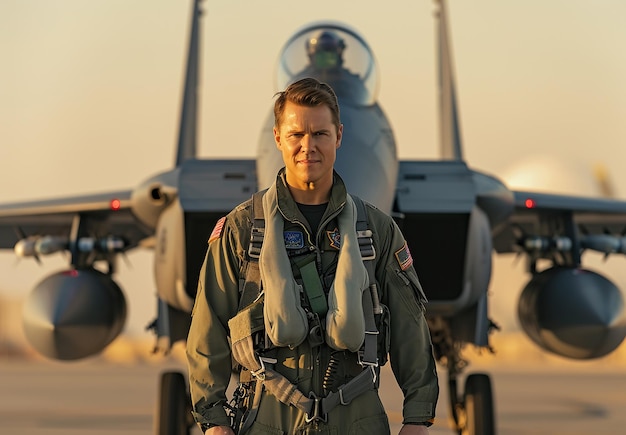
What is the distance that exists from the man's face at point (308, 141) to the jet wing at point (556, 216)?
632 cm

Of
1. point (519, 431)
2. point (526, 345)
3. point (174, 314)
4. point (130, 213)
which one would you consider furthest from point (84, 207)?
point (526, 345)

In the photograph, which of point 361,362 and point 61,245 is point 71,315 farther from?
point 361,362

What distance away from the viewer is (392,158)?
7.79 m

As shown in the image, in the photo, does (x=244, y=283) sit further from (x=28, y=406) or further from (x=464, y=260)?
(x=28, y=406)

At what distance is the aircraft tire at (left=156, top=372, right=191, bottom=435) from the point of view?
873cm

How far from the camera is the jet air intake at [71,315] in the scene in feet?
29.5

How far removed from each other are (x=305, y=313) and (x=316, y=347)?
5.0 inches

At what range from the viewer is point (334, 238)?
3.40 meters

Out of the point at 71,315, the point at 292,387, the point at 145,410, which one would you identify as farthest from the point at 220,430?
the point at 145,410

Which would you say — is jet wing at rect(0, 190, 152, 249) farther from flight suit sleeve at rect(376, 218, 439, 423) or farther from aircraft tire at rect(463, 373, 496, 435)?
flight suit sleeve at rect(376, 218, 439, 423)

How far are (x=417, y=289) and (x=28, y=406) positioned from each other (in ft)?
51.9

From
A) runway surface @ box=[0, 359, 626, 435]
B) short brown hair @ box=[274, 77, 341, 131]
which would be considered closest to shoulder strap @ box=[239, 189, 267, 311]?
short brown hair @ box=[274, 77, 341, 131]

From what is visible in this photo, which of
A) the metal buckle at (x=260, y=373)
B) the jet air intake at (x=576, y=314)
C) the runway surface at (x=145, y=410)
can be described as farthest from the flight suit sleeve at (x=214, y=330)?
the runway surface at (x=145, y=410)

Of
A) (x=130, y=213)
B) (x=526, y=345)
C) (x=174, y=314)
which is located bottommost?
(x=526, y=345)
